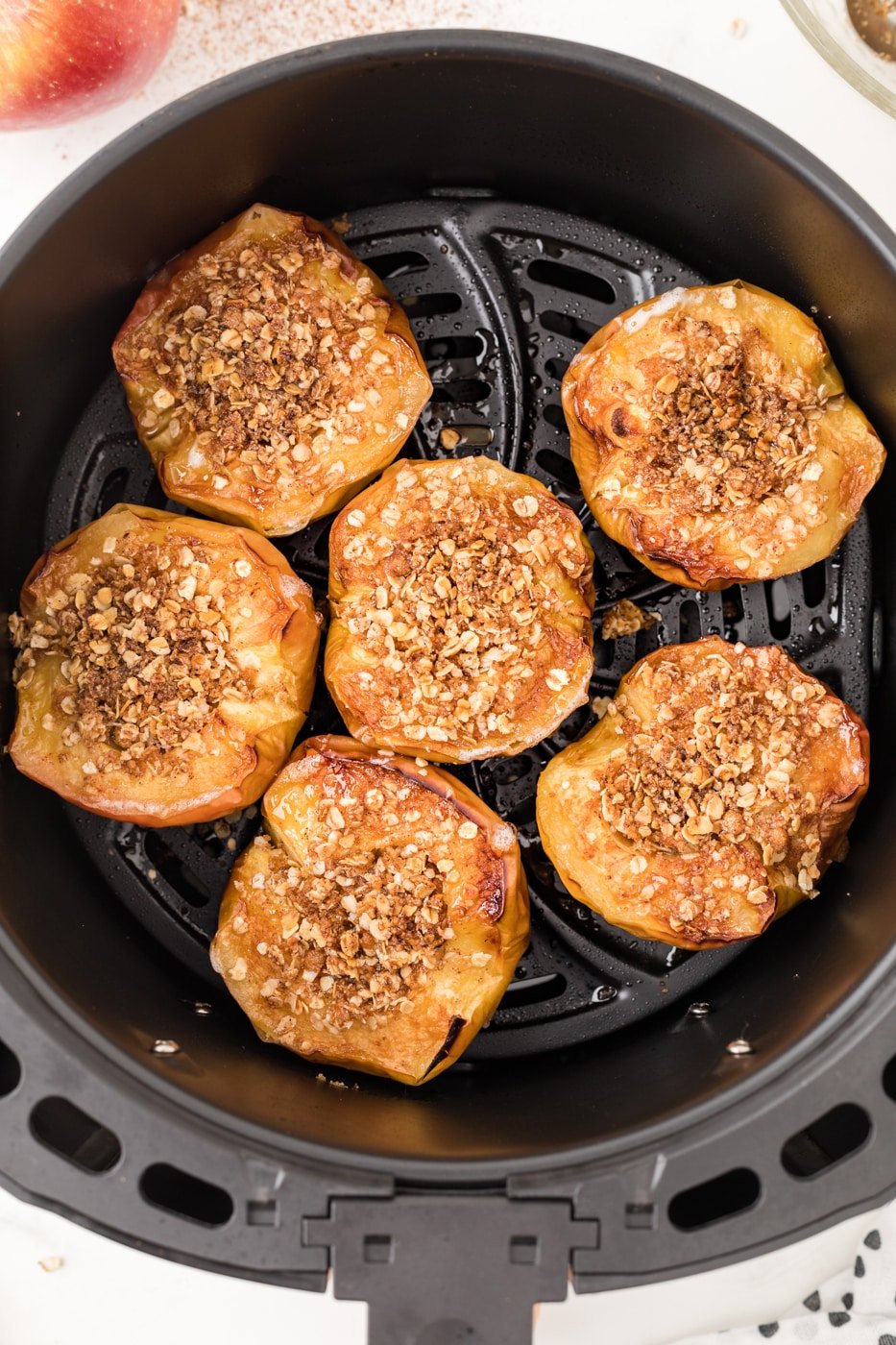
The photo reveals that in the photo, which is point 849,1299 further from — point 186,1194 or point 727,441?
point 727,441

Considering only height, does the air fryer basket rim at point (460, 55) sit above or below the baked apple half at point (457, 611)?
above

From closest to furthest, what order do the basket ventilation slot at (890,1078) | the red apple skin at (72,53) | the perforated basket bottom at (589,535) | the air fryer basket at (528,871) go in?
the air fryer basket at (528,871)
the basket ventilation slot at (890,1078)
the red apple skin at (72,53)
the perforated basket bottom at (589,535)

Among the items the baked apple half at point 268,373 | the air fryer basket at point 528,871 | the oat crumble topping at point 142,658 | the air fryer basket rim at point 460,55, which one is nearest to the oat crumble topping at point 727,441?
the air fryer basket at point 528,871

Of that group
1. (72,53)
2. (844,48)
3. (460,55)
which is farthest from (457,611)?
(844,48)

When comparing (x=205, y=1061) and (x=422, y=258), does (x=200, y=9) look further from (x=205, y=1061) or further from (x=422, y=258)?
(x=205, y=1061)

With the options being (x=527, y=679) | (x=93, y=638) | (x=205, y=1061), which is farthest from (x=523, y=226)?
(x=205, y=1061)

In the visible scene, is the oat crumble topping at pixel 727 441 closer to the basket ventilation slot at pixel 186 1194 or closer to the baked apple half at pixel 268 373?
the baked apple half at pixel 268 373

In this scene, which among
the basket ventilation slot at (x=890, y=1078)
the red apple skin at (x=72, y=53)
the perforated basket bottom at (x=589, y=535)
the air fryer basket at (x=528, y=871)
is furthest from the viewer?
the perforated basket bottom at (x=589, y=535)
